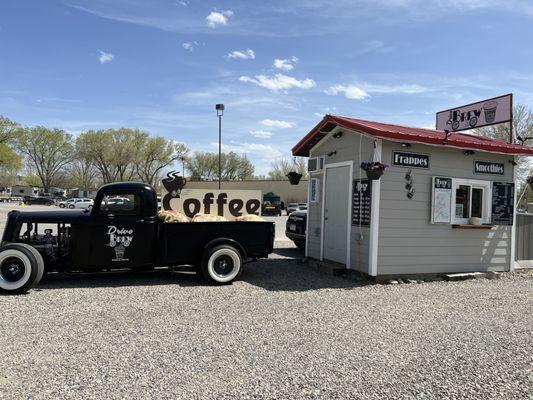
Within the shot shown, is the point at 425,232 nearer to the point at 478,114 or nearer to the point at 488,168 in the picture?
the point at 488,168

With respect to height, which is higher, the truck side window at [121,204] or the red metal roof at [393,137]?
the red metal roof at [393,137]

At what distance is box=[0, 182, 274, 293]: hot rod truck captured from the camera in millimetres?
6594

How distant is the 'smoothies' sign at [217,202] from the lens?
26.6 feet

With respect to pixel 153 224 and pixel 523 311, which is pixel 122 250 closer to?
pixel 153 224

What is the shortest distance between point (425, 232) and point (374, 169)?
1.76 m

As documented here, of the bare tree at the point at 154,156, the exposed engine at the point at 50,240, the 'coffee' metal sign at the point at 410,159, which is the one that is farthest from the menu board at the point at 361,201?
the bare tree at the point at 154,156

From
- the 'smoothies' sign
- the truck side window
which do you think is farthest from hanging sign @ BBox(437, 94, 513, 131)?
the truck side window

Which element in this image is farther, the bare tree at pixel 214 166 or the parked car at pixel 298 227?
the bare tree at pixel 214 166

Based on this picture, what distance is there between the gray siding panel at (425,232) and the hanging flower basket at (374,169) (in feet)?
1.29

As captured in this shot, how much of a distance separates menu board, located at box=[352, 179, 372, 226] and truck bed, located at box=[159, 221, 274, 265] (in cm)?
170

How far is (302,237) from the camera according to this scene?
11.9 metres

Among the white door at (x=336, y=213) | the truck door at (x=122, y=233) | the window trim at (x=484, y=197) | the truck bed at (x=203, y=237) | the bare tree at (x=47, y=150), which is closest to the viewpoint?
the truck door at (x=122, y=233)

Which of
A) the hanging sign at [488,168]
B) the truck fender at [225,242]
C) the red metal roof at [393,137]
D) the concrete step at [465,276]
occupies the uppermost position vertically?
the red metal roof at [393,137]

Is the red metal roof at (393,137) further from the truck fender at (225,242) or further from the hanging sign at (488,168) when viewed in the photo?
the truck fender at (225,242)
